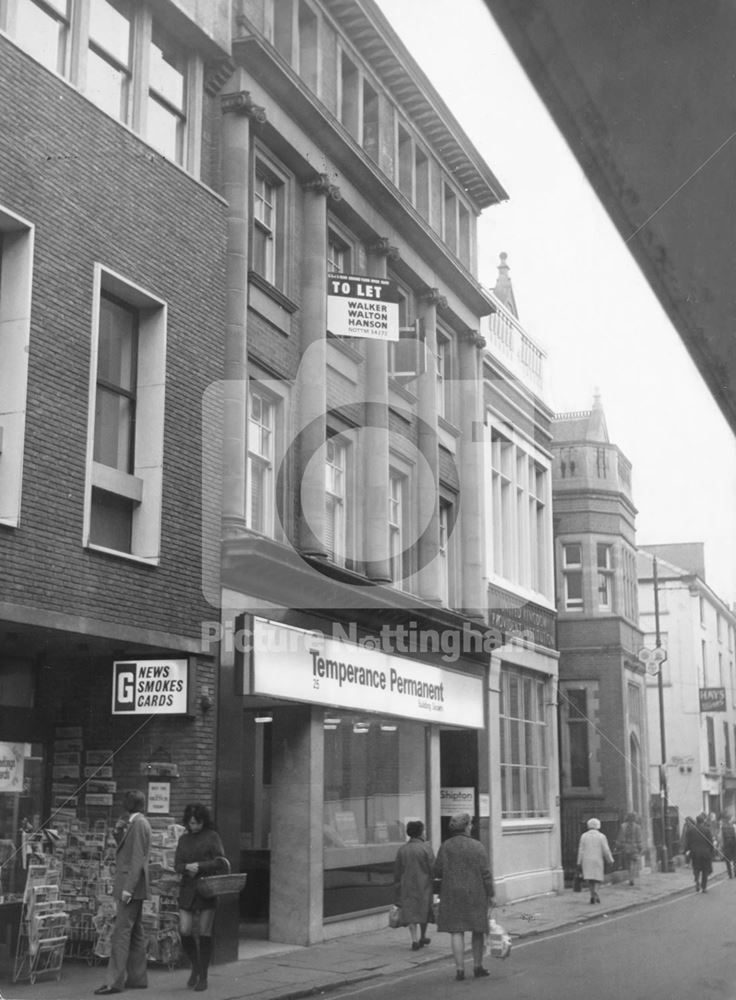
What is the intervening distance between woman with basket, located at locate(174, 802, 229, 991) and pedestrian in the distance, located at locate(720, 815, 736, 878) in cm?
1567

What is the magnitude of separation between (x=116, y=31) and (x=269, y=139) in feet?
11.5

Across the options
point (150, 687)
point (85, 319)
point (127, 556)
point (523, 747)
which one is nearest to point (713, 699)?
point (127, 556)

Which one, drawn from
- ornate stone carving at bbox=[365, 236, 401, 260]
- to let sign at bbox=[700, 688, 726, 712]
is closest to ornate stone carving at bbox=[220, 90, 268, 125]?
ornate stone carving at bbox=[365, 236, 401, 260]

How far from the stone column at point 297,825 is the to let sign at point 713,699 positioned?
7.12 m

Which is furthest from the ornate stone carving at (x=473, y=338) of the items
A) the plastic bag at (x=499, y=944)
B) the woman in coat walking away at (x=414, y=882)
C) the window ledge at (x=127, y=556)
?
the plastic bag at (x=499, y=944)

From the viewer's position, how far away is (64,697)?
14.3m

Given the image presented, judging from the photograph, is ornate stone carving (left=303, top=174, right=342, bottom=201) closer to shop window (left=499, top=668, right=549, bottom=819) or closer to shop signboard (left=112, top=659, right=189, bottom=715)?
shop signboard (left=112, top=659, right=189, bottom=715)

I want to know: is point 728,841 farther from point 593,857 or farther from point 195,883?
point 195,883

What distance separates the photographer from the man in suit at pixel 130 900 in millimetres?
11320

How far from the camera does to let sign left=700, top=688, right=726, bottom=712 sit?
8.54 meters

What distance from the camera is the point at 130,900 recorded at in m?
11.3

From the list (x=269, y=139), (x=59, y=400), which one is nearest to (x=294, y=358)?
(x=269, y=139)

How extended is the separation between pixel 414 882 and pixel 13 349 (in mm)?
8140

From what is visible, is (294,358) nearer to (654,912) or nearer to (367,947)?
(367,947)
